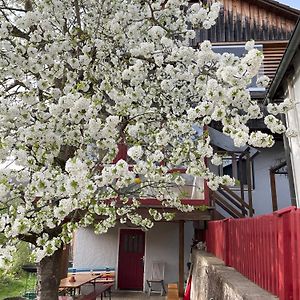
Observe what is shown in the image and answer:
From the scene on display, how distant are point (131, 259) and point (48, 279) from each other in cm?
783

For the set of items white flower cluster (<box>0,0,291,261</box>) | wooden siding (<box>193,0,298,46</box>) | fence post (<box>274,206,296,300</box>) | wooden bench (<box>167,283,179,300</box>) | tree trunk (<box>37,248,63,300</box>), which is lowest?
wooden bench (<box>167,283,179,300</box>)

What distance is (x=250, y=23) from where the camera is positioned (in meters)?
13.8

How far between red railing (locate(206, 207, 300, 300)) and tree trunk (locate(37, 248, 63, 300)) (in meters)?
2.48

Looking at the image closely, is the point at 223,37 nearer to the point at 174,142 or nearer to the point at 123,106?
the point at 174,142

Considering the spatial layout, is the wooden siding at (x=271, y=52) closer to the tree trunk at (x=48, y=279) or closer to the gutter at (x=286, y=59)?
the gutter at (x=286, y=59)

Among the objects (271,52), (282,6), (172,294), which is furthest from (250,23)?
(172,294)

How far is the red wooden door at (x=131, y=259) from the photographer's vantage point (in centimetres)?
1239

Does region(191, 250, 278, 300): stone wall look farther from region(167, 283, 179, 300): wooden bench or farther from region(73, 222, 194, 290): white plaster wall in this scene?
region(73, 222, 194, 290): white plaster wall

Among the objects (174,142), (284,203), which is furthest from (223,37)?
(174,142)

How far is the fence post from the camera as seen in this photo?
8.75 ft

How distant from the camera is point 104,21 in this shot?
6.11 metres

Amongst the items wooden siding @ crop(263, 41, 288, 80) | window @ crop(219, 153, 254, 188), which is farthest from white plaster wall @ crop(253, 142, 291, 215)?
wooden siding @ crop(263, 41, 288, 80)

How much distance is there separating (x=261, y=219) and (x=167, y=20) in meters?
4.05

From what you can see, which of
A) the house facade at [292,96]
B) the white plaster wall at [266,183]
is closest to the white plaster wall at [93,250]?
the white plaster wall at [266,183]
